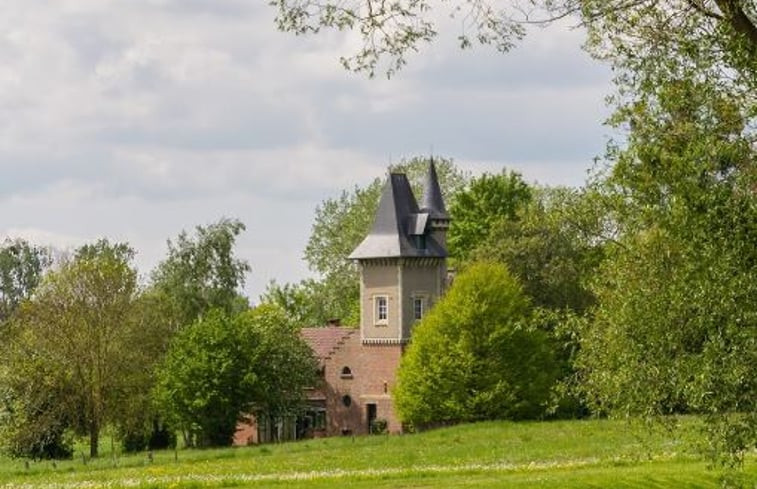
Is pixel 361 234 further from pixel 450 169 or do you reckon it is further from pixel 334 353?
pixel 334 353

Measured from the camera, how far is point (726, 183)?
66.1 feet

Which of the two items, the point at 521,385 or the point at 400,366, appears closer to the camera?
the point at 521,385

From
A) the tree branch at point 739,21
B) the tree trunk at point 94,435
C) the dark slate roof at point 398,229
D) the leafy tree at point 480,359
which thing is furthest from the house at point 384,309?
the tree branch at point 739,21

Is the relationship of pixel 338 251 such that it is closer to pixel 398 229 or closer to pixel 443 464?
pixel 398 229

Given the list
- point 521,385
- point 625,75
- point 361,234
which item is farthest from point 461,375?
point 625,75

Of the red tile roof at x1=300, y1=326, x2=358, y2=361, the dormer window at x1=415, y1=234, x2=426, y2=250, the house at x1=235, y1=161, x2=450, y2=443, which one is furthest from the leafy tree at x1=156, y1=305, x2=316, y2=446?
the dormer window at x1=415, y1=234, x2=426, y2=250

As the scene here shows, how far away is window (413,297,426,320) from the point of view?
69250 mm

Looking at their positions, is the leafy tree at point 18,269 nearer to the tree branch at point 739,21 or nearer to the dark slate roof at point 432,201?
the dark slate roof at point 432,201

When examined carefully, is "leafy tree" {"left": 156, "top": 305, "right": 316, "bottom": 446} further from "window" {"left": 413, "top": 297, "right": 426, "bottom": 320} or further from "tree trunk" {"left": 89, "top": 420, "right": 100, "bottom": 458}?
"window" {"left": 413, "top": 297, "right": 426, "bottom": 320}

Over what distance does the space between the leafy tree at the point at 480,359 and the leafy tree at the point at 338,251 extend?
30425 mm

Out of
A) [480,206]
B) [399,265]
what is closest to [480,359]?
[399,265]

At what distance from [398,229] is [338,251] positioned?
2473 centimetres

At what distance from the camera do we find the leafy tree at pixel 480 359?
195 ft

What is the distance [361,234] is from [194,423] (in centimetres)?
3269
